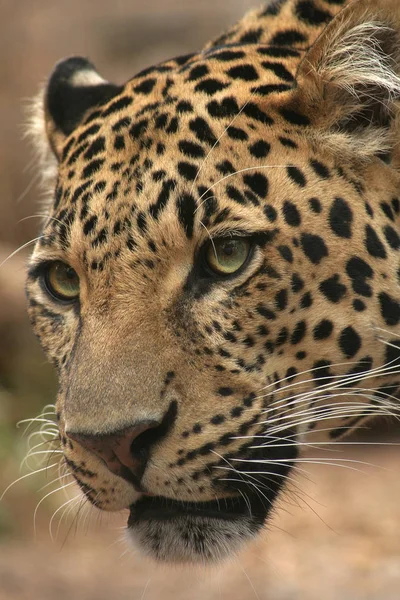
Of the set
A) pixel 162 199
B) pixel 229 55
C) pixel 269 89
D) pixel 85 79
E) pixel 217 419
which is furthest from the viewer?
pixel 85 79

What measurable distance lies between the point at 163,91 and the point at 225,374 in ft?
4.65

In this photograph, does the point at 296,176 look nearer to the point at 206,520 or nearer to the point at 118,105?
the point at 118,105

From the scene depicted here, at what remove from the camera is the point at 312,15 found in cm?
490

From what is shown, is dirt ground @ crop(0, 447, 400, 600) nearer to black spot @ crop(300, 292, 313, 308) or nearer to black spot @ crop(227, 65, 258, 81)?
black spot @ crop(300, 292, 313, 308)

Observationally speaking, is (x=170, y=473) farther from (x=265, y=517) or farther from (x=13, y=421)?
(x=13, y=421)

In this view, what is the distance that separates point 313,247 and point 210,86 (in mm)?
928

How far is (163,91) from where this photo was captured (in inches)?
171

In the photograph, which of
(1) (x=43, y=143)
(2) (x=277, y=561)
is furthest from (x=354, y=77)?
(2) (x=277, y=561)

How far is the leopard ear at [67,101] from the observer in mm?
5129

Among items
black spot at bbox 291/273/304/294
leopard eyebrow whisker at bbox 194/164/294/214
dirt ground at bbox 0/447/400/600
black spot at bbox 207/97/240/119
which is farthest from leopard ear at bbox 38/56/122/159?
dirt ground at bbox 0/447/400/600

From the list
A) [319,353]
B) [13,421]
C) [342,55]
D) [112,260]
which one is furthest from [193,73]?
[13,421]

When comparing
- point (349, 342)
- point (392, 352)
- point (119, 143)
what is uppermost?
Answer: point (119, 143)

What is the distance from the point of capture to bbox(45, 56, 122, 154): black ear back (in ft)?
16.8

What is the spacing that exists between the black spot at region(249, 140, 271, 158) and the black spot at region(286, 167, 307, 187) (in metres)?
0.12
